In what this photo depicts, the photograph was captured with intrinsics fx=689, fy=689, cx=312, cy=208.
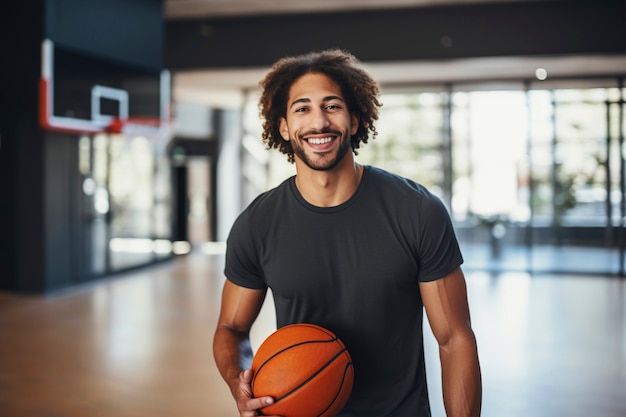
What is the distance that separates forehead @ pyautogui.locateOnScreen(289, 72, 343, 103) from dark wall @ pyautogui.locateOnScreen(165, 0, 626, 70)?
7.51 metres

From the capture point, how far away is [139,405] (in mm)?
4016

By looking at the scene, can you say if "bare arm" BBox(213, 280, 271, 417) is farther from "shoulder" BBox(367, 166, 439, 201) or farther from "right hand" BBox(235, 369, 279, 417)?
"shoulder" BBox(367, 166, 439, 201)

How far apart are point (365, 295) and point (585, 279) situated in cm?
883

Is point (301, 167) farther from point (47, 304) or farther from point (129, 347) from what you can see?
point (47, 304)

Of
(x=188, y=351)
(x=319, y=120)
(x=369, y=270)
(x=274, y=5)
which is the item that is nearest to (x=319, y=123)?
(x=319, y=120)

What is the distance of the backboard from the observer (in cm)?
702

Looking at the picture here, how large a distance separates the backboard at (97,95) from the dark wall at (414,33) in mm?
1111

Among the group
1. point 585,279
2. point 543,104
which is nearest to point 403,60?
point 543,104

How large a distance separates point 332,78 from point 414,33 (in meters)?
7.62

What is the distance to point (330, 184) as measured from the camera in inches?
65.1

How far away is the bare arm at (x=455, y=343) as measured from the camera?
1580 millimetres

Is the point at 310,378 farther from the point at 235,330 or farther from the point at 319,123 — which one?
the point at 319,123

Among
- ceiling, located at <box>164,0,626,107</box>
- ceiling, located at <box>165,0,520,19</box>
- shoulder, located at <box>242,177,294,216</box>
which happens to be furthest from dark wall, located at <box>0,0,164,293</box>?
shoulder, located at <box>242,177,294,216</box>

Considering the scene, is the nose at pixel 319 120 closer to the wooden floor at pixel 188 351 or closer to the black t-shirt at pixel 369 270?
the black t-shirt at pixel 369 270
